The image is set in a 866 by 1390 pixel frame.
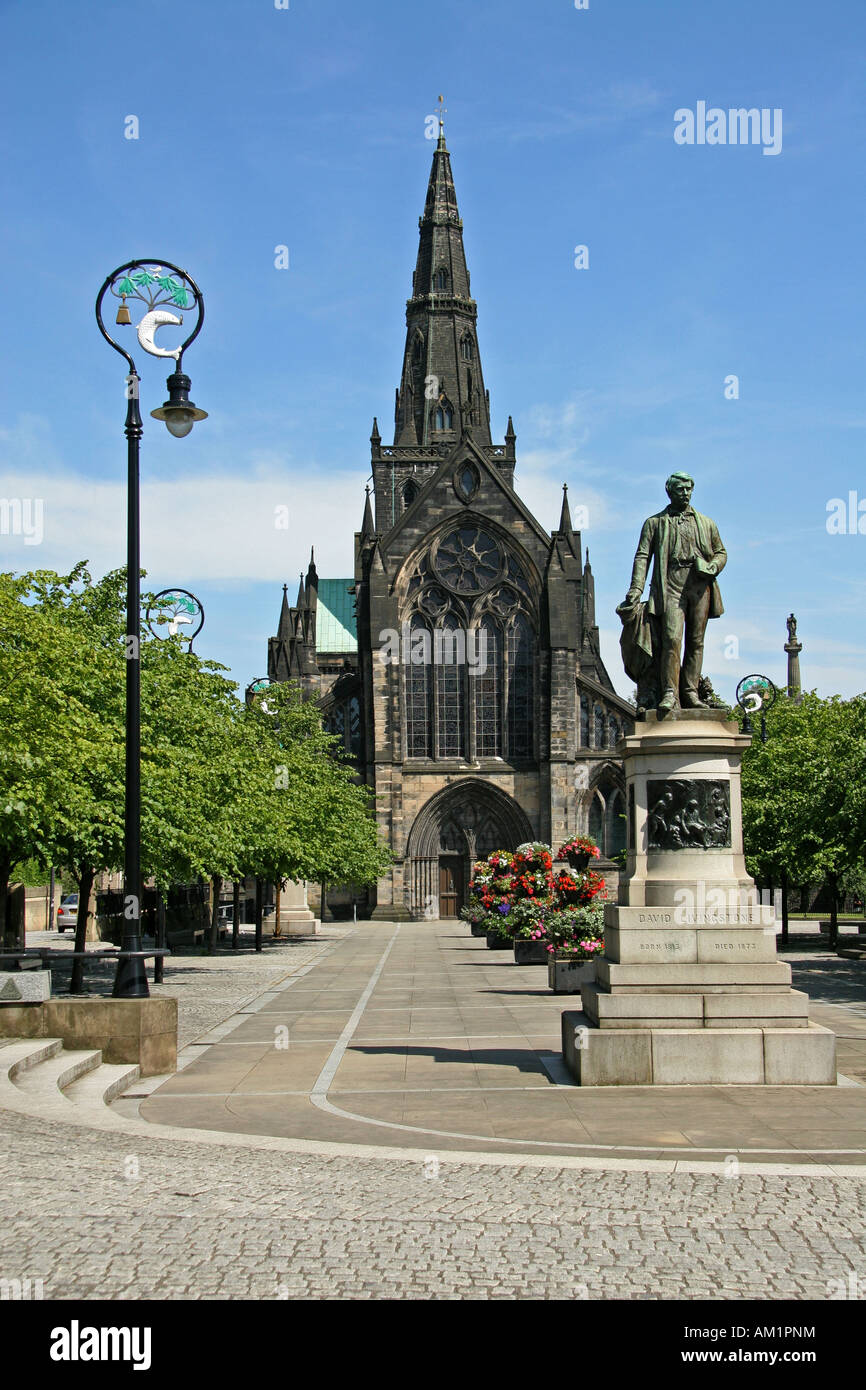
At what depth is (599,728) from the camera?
65.8 m

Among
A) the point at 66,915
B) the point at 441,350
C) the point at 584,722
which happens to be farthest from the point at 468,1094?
the point at 441,350

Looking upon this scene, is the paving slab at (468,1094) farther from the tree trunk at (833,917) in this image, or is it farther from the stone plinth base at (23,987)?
the tree trunk at (833,917)

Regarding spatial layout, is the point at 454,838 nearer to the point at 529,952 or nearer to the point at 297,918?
the point at 297,918

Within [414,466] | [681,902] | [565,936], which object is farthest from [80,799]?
[414,466]

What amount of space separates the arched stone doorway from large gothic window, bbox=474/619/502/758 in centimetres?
204

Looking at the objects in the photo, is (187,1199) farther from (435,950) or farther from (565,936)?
(435,950)

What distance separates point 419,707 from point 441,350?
87.5 ft

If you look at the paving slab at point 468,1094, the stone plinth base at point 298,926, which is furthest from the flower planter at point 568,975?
the stone plinth base at point 298,926

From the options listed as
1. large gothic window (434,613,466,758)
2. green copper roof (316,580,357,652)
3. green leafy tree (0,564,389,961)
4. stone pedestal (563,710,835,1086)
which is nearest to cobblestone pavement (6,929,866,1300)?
stone pedestal (563,710,835,1086)

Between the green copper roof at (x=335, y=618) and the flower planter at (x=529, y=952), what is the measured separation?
2316 inches

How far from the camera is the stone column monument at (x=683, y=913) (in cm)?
1061

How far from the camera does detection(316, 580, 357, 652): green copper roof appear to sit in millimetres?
86812

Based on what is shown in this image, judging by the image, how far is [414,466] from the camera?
264 feet
